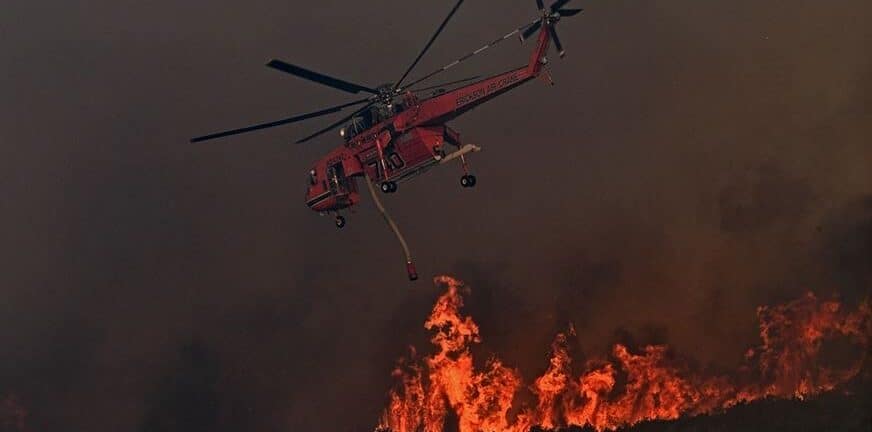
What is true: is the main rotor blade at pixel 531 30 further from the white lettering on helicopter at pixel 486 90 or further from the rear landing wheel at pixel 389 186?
the rear landing wheel at pixel 389 186

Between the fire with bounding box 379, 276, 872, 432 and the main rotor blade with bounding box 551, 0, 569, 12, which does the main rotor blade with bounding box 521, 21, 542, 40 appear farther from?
the fire with bounding box 379, 276, 872, 432

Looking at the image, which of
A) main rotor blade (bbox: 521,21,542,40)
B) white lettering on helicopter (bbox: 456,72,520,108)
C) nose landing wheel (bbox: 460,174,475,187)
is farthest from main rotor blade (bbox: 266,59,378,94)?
main rotor blade (bbox: 521,21,542,40)

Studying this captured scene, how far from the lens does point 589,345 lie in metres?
72.4

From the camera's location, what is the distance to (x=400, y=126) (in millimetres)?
47125

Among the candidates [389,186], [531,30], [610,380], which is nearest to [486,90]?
[531,30]

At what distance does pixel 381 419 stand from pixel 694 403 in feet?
95.6

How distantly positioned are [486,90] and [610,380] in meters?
31.9

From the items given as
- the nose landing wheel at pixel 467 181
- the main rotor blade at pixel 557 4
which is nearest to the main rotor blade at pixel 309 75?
the nose landing wheel at pixel 467 181

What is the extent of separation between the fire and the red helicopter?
2197 cm

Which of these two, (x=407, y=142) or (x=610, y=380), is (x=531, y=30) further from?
(x=610, y=380)

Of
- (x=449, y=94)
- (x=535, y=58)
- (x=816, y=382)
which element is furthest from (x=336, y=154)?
(x=816, y=382)

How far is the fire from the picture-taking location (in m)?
60.8

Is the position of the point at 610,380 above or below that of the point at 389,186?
below

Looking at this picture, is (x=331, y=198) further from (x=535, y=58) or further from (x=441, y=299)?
(x=441, y=299)
